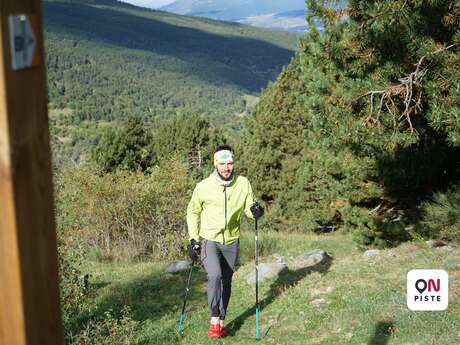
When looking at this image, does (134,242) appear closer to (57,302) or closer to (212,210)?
(212,210)

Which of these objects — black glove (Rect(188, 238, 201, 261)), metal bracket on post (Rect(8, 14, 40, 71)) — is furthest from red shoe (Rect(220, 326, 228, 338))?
metal bracket on post (Rect(8, 14, 40, 71))

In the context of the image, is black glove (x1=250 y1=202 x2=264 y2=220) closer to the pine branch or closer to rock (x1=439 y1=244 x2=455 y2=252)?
the pine branch

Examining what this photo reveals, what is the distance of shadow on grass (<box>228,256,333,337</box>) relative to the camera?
738cm

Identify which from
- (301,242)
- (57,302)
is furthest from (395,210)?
(57,302)

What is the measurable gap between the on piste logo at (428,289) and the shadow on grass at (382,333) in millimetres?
1780

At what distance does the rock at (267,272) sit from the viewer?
934 centimetres

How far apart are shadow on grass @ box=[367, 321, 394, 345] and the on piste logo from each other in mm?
1780

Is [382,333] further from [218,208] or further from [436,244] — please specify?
[436,244]

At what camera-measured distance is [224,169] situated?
6320mm

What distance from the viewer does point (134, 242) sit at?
53.4 feet

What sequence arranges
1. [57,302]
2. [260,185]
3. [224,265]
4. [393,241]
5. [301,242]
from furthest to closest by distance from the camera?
[260,185], [301,242], [393,241], [224,265], [57,302]

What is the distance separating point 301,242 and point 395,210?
3.48 metres

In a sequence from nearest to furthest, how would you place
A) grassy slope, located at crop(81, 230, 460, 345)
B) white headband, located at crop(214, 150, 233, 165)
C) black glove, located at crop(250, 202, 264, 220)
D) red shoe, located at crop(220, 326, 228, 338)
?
grassy slope, located at crop(81, 230, 460, 345) < white headband, located at crop(214, 150, 233, 165) < black glove, located at crop(250, 202, 264, 220) < red shoe, located at crop(220, 326, 228, 338)

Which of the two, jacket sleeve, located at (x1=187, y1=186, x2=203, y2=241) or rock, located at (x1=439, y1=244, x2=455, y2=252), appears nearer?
jacket sleeve, located at (x1=187, y1=186, x2=203, y2=241)
